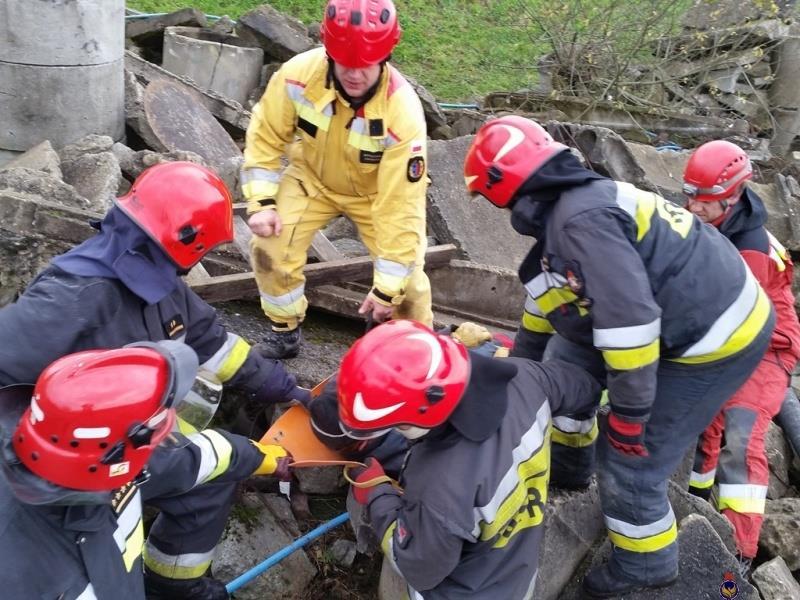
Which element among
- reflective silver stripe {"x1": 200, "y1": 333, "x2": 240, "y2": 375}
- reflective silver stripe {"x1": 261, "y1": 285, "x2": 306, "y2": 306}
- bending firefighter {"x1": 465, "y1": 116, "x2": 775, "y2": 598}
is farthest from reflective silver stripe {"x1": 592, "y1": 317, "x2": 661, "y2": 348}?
reflective silver stripe {"x1": 261, "y1": 285, "x2": 306, "y2": 306}

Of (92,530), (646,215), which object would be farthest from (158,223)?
(646,215)

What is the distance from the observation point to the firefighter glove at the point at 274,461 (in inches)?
120

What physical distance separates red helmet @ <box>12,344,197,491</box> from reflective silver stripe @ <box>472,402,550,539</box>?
3.52ft

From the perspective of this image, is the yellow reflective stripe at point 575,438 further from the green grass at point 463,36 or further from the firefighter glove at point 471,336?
the green grass at point 463,36

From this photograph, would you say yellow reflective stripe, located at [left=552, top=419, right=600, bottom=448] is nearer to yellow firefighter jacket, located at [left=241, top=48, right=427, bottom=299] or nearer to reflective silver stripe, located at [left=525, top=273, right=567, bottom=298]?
reflective silver stripe, located at [left=525, top=273, right=567, bottom=298]

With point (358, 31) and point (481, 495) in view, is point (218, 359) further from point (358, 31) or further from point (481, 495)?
point (358, 31)

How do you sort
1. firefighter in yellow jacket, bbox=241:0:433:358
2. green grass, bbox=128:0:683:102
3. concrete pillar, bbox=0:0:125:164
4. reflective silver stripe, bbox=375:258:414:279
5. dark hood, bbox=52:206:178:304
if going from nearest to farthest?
dark hood, bbox=52:206:178:304 → firefighter in yellow jacket, bbox=241:0:433:358 → reflective silver stripe, bbox=375:258:414:279 → concrete pillar, bbox=0:0:125:164 → green grass, bbox=128:0:683:102

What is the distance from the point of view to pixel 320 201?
3904 millimetres

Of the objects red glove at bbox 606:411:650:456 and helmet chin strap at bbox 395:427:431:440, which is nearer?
helmet chin strap at bbox 395:427:431:440

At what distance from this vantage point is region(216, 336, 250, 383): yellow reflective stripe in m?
3.12

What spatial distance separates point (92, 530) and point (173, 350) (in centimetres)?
55

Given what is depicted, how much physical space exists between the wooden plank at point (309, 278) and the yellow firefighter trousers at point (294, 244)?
30 centimetres

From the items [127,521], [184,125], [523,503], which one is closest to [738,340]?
[523,503]

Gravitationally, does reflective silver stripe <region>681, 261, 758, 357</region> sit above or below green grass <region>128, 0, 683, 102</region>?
above
